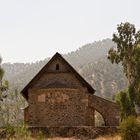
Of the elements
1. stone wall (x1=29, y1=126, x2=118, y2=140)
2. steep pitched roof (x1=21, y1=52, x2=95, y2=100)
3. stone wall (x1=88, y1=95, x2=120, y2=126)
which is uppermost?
steep pitched roof (x1=21, y1=52, x2=95, y2=100)

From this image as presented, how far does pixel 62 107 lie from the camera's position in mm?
34844

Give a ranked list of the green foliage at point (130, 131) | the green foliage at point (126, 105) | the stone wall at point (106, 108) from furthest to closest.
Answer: the green foliage at point (126, 105) → the stone wall at point (106, 108) → the green foliage at point (130, 131)

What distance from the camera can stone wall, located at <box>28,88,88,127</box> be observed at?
3472 cm

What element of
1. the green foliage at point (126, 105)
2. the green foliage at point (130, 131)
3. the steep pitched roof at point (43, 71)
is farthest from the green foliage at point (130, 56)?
the green foliage at point (130, 131)

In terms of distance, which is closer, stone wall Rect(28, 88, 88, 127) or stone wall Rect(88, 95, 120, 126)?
stone wall Rect(28, 88, 88, 127)

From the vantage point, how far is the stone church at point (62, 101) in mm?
34812

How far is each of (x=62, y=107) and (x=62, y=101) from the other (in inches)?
21.2

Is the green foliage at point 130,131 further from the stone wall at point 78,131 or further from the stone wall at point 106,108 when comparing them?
the stone wall at point 106,108

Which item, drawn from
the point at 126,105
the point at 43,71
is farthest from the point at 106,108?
the point at 126,105

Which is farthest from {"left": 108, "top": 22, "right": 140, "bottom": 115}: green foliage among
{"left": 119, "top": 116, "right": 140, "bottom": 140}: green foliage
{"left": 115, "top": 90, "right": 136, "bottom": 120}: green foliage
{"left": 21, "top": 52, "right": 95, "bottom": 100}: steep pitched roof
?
{"left": 119, "top": 116, "right": 140, "bottom": 140}: green foliage

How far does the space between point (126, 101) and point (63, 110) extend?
14833mm

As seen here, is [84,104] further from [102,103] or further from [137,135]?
[137,135]

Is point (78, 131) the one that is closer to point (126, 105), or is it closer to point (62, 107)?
point (62, 107)

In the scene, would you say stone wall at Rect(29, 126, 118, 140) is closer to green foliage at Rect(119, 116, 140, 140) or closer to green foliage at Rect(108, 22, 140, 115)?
green foliage at Rect(119, 116, 140, 140)
